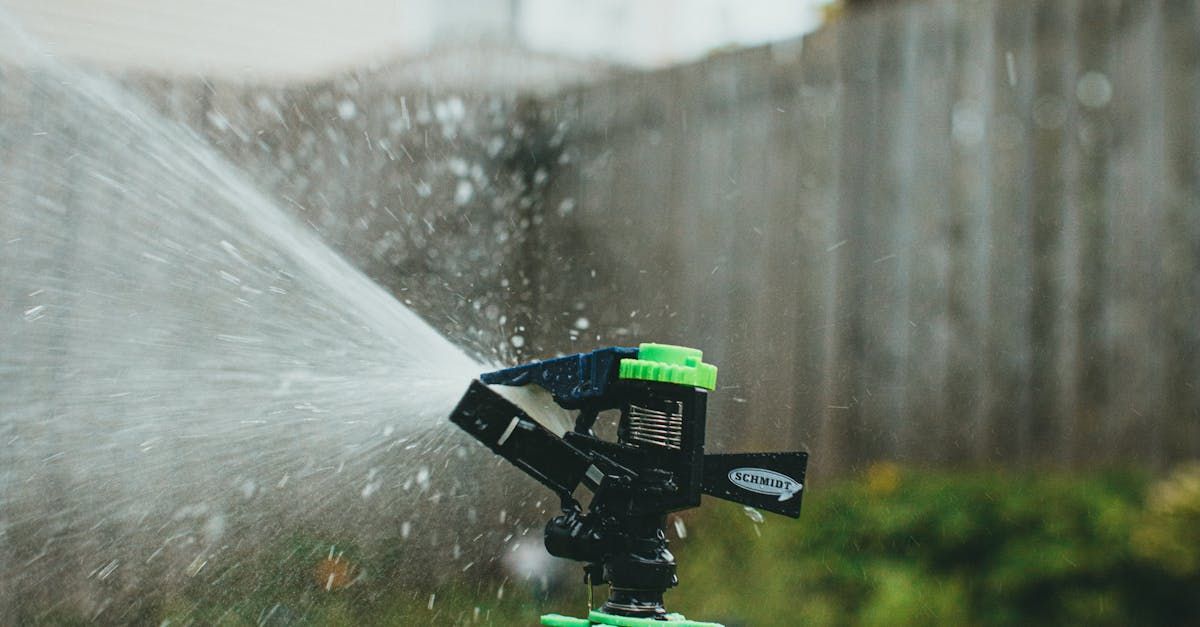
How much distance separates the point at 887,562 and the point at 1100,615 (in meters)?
0.56

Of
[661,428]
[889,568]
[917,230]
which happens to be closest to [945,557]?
[889,568]

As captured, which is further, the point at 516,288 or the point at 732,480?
the point at 516,288

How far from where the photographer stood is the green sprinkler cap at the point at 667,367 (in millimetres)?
1548

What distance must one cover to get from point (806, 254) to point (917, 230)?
358 mm

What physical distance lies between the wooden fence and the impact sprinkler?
81.2 inches

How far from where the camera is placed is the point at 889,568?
3250mm

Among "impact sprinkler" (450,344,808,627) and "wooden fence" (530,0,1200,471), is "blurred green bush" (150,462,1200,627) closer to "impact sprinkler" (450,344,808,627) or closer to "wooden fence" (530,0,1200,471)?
"wooden fence" (530,0,1200,471)

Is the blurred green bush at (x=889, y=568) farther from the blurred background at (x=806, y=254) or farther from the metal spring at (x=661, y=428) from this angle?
the metal spring at (x=661, y=428)

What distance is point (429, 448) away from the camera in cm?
346

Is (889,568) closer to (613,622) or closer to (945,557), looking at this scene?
(945,557)

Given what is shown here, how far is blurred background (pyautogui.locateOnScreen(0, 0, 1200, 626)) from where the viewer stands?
3195mm

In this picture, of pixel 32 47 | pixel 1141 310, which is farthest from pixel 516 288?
pixel 1141 310

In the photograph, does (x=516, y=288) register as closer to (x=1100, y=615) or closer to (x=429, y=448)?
(x=429, y=448)

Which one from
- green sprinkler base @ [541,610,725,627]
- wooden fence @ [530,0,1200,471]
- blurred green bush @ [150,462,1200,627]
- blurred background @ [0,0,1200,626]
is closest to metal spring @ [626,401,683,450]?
green sprinkler base @ [541,610,725,627]
